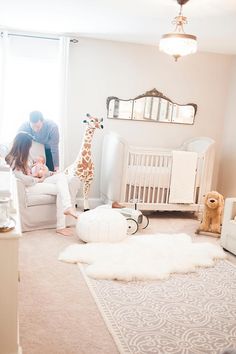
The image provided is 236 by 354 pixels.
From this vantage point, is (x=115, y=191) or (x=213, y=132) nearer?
(x=115, y=191)

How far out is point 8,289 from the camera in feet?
5.25

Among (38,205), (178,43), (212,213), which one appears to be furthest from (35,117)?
(212,213)

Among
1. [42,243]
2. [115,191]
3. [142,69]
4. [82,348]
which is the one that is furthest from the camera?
[142,69]

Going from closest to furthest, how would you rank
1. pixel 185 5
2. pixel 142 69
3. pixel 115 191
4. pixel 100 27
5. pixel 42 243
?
pixel 185 5 < pixel 42 243 < pixel 100 27 < pixel 115 191 < pixel 142 69

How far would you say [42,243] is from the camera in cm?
347

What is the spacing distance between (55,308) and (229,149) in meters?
3.76

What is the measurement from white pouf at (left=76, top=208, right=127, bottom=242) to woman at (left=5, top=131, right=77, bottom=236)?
30 cm

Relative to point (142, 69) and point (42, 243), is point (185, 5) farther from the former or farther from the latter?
point (42, 243)

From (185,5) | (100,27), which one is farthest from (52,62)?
(185,5)

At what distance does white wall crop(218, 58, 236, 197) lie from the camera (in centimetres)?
519

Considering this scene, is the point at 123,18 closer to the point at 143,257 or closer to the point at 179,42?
the point at 179,42

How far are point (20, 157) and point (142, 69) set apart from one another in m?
2.35

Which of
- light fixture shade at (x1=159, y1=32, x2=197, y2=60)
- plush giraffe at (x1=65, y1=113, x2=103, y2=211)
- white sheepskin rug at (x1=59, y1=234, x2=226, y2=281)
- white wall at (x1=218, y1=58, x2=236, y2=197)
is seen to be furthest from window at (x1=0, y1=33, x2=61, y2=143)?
white wall at (x1=218, y1=58, x2=236, y2=197)

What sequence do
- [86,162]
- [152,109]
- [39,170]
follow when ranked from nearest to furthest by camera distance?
[39,170]
[86,162]
[152,109]
